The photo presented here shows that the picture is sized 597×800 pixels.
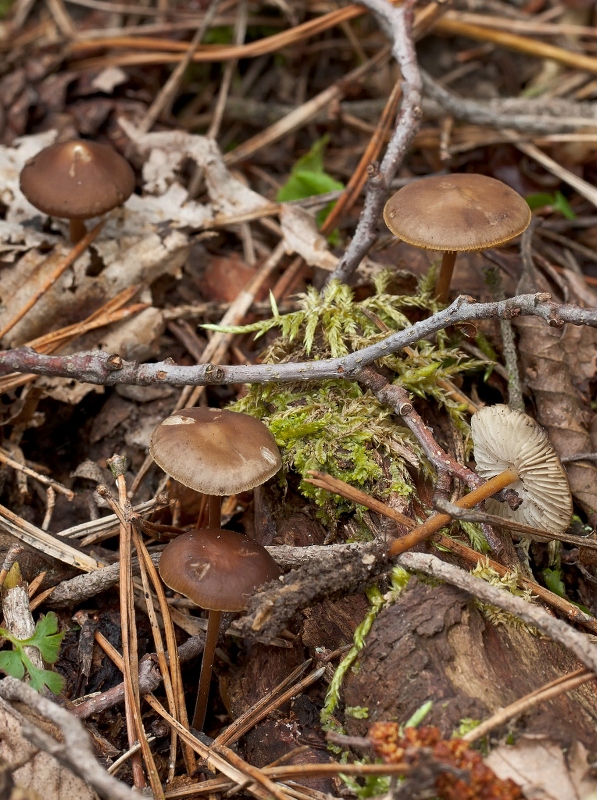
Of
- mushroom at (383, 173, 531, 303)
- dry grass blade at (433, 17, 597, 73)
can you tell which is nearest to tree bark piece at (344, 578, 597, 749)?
mushroom at (383, 173, 531, 303)

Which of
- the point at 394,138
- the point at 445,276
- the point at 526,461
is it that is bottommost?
the point at 526,461

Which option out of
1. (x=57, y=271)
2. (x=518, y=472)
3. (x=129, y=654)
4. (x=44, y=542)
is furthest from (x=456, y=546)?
(x=57, y=271)

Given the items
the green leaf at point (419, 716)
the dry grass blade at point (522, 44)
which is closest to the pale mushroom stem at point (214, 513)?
the green leaf at point (419, 716)

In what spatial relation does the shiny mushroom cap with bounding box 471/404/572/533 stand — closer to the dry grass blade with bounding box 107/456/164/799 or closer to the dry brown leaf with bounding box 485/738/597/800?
the dry brown leaf with bounding box 485/738/597/800

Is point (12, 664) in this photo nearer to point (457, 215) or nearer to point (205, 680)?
point (205, 680)

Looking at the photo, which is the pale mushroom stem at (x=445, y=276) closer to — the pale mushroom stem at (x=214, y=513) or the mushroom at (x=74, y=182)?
the pale mushroom stem at (x=214, y=513)
